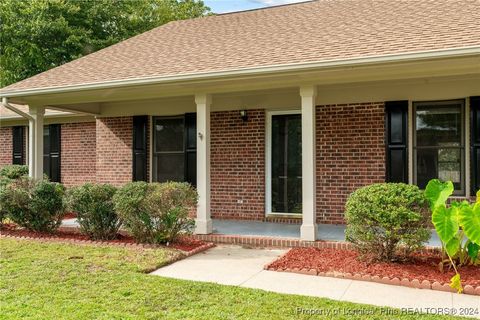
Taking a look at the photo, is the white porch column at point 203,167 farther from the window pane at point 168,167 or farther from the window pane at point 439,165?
the window pane at point 439,165

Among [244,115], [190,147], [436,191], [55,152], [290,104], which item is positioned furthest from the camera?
[55,152]

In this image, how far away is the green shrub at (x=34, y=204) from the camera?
7.55 meters

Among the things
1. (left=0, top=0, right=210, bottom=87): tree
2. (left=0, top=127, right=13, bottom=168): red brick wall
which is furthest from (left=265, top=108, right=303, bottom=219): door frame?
(left=0, top=0, right=210, bottom=87): tree

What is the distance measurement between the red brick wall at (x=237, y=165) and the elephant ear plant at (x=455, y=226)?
4071mm

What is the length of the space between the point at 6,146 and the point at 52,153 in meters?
2.09

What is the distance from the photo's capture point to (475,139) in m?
7.21

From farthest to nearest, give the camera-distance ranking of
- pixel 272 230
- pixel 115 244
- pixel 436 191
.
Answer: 1. pixel 272 230
2. pixel 115 244
3. pixel 436 191

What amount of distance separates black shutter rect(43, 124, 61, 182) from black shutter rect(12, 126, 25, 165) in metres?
1.08

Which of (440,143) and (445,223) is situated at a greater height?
(440,143)

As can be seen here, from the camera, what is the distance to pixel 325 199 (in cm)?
823

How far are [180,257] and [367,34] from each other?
4.65 m

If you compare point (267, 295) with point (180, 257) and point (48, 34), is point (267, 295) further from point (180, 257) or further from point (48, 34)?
point (48, 34)

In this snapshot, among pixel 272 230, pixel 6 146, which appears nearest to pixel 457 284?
pixel 272 230

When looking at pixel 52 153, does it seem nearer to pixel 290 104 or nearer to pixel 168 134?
pixel 168 134
